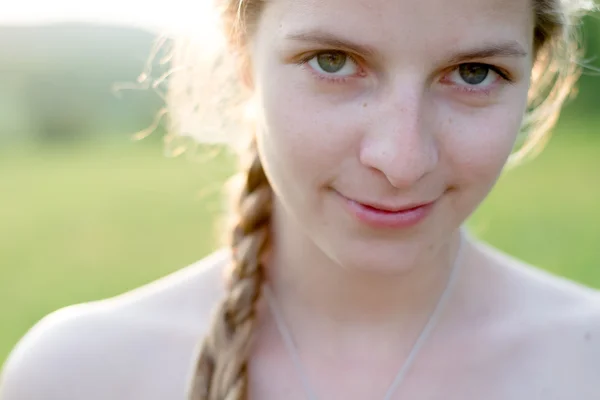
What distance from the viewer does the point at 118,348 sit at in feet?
4.59

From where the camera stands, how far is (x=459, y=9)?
1.07m

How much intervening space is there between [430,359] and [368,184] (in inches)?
16.3

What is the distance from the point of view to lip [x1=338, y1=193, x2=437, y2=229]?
116 cm

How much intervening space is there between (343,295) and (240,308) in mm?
177

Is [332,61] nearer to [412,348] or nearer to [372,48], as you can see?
[372,48]

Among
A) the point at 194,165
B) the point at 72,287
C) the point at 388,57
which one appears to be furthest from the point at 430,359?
the point at 194,165

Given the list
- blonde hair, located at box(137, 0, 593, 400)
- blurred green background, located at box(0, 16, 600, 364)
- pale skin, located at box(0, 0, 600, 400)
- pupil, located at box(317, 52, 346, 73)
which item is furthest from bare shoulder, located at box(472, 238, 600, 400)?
blurred green background, located at box(0, 16, 600, 364)

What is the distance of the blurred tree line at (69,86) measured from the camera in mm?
7320

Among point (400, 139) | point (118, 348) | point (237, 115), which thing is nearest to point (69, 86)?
point (237, 115)

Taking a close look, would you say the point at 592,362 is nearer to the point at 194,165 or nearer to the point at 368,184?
the point at 368,184

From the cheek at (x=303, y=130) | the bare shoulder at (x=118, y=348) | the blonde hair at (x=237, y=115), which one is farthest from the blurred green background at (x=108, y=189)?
the cheek at (x=303, y=130)

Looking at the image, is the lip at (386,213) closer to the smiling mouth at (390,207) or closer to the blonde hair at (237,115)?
the smiling mouth at (390,207)

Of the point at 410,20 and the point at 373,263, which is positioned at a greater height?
the point at 410,20

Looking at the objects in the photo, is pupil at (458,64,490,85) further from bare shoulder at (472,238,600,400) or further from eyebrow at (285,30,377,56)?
bare shoulder at (472,238,600,400)
